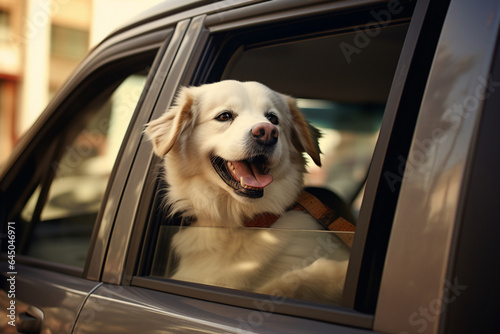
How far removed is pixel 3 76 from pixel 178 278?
48.7ft

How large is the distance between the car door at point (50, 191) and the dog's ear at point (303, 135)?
615 mm

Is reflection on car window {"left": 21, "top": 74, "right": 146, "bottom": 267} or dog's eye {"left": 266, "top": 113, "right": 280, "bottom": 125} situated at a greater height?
dog's eye {"left": 266, "top": 113, "right": 280, "bottom": 125}

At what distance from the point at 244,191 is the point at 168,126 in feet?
1.27

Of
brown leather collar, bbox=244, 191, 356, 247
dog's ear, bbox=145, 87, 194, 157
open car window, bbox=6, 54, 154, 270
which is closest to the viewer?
brown leather collar, bbox=244, 191, 356, 247

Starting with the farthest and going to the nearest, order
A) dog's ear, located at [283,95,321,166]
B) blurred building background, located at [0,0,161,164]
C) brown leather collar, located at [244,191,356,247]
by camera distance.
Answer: blurred building background, located at [0,0,161,164] → dog's ear, located at [283,95,321,166] → brown leather collar, located at [244,191,356,247]

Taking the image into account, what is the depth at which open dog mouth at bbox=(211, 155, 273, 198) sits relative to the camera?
165 cm

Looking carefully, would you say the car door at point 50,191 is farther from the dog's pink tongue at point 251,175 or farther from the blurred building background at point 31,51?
the blurred building background at point 31,51

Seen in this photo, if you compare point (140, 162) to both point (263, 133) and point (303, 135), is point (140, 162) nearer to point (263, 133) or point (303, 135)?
point (263, 133)

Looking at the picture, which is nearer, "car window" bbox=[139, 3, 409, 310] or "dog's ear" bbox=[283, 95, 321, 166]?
"car window" bbox=[139, 3, 409, 310]

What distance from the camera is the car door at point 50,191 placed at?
66.9 inches

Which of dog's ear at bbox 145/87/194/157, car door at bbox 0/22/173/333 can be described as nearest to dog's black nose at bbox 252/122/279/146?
dog's ear at bbox 145/87/194/157

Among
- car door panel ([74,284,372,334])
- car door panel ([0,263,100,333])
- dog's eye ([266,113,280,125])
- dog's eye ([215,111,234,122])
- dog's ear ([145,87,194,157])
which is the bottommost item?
car door panel ([0,263,100,333])

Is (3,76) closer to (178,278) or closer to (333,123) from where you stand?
(333,123)

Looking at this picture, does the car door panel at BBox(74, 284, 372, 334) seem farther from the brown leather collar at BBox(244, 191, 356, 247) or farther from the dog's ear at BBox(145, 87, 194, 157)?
the dog's ear at BBox(145, 87, 194, 157)
